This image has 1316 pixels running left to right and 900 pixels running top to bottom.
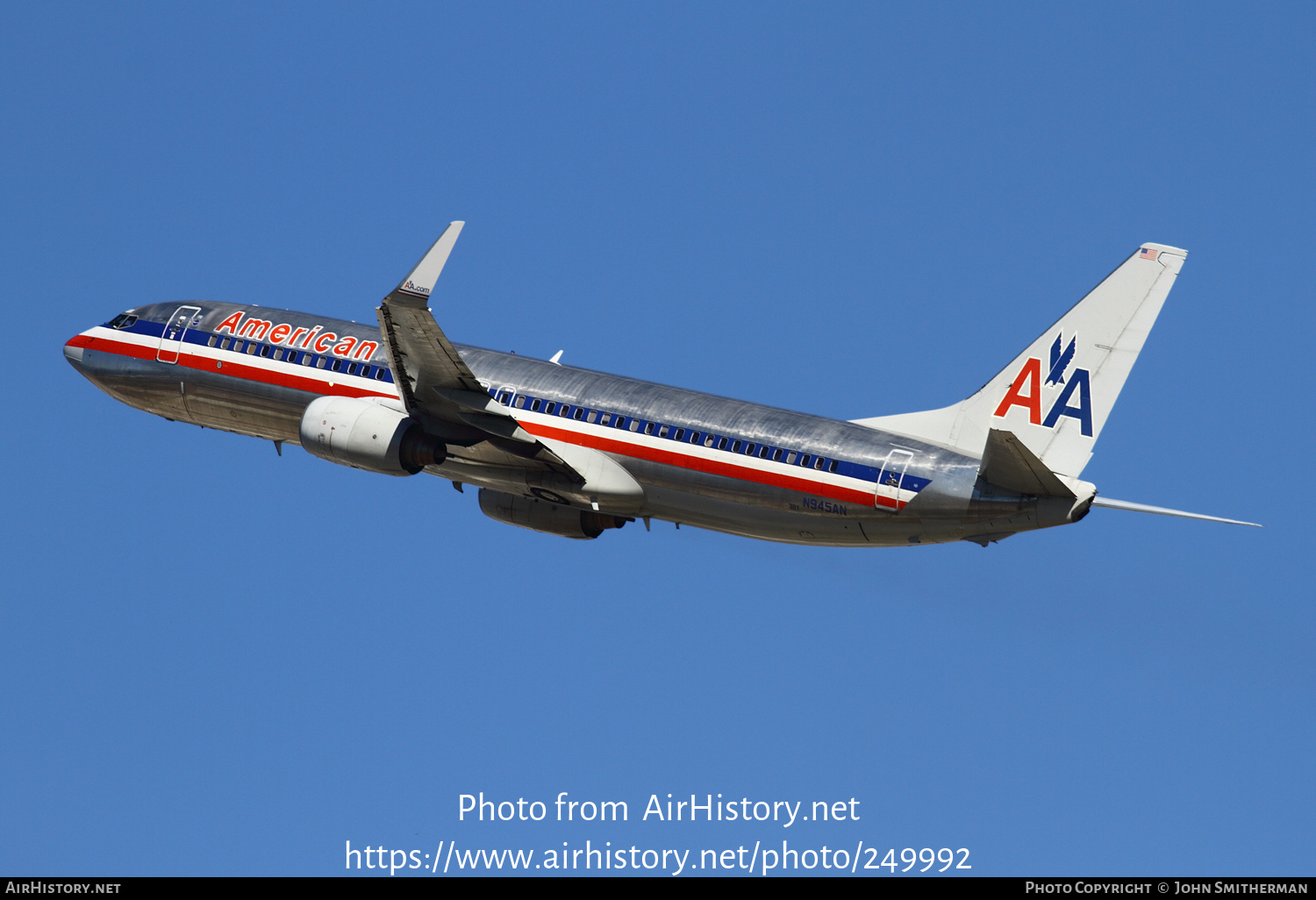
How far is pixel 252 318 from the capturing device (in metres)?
49.5

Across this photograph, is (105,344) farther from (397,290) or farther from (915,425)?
(915,425)

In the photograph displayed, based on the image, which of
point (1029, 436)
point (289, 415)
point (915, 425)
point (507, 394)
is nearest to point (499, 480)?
point (507, 394)

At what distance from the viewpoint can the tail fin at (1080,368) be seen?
40062 millimetres

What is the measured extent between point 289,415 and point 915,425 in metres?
16.8

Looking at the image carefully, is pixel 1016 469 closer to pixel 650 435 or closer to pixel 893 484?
pixel 893 484

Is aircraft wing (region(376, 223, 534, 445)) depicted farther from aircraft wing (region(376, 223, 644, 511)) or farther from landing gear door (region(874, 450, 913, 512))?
landing gear door (region(874, 450, 913, 512))

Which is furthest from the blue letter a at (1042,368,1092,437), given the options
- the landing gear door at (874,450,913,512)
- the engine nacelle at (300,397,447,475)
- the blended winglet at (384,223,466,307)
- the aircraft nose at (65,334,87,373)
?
the aircraft nose at (65,334,87,373)

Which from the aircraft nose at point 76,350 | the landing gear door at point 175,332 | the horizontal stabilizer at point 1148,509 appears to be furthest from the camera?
the aircraft nose at point 76,350

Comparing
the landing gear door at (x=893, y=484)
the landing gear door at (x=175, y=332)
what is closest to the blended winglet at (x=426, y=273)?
the landing gear door at (x=893, y=484)

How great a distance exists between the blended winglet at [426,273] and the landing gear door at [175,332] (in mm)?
11794

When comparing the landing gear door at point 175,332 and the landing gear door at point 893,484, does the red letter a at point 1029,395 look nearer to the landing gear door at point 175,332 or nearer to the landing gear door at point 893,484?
the landing gear door at point 893,484

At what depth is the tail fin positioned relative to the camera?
40062 millimetres
